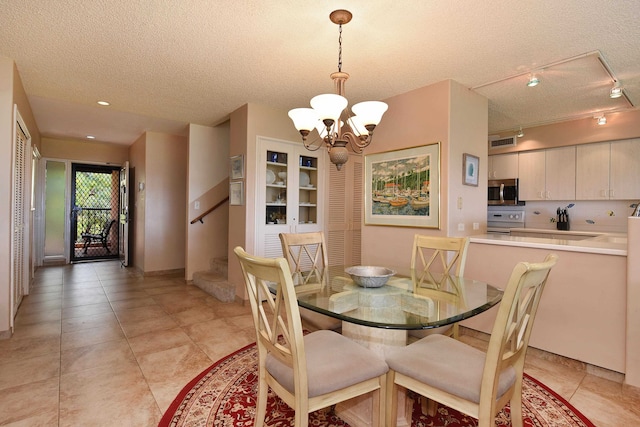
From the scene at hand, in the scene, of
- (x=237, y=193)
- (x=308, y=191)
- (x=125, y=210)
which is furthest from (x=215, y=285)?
(x=125, y=210)

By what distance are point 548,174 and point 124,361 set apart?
5563 mm

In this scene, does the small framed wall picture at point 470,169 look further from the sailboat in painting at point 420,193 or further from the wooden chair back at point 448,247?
the wooden chair back at point 448,247

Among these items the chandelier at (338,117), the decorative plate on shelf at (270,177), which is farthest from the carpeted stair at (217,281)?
the chandelier at (338,117)

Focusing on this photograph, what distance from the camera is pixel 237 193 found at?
161 inches

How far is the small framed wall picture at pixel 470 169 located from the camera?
10.6 ft

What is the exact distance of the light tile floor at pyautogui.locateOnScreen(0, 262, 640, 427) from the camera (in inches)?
73.4

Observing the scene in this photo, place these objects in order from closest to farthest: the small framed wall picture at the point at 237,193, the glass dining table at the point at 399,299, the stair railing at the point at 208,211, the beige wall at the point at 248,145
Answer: the glass dining table at the point at 399,299 → the beige wall at the point at 248,145 → the small framed wall picture at the point at 237,193 → the stair railing at the point at 208,211

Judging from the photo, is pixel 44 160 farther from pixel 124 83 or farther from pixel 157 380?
pixel 157 380

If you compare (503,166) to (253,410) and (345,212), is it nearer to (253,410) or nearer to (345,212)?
(345,212)

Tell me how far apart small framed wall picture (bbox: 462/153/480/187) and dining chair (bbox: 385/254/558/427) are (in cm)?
198

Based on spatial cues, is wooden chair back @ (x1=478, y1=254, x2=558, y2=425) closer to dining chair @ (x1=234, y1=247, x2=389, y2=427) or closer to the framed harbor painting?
dining chair @ (x1=234, y1=247, x2=389, y2=427)

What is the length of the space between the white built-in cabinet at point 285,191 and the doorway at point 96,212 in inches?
188

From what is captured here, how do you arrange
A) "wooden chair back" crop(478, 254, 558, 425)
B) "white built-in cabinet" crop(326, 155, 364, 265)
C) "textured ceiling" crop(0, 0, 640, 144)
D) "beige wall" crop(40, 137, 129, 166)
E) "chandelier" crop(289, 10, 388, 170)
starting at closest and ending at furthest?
"wooden chair back" crop(478, 254, 558, 425), "chandelier" crop(289, 10, 388, 170), "textured ceiling" crop(0, 0, 640, 144), "white built-in cabinet" crop(326, 155, 364, 265), "beige wall" crop(40, 137, 129, 166)

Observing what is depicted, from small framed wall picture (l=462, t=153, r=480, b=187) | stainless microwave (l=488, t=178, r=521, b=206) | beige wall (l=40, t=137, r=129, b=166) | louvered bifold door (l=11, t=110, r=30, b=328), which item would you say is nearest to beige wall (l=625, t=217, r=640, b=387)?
small framed wall picture (l=462, t=153, r=480, b=187)
